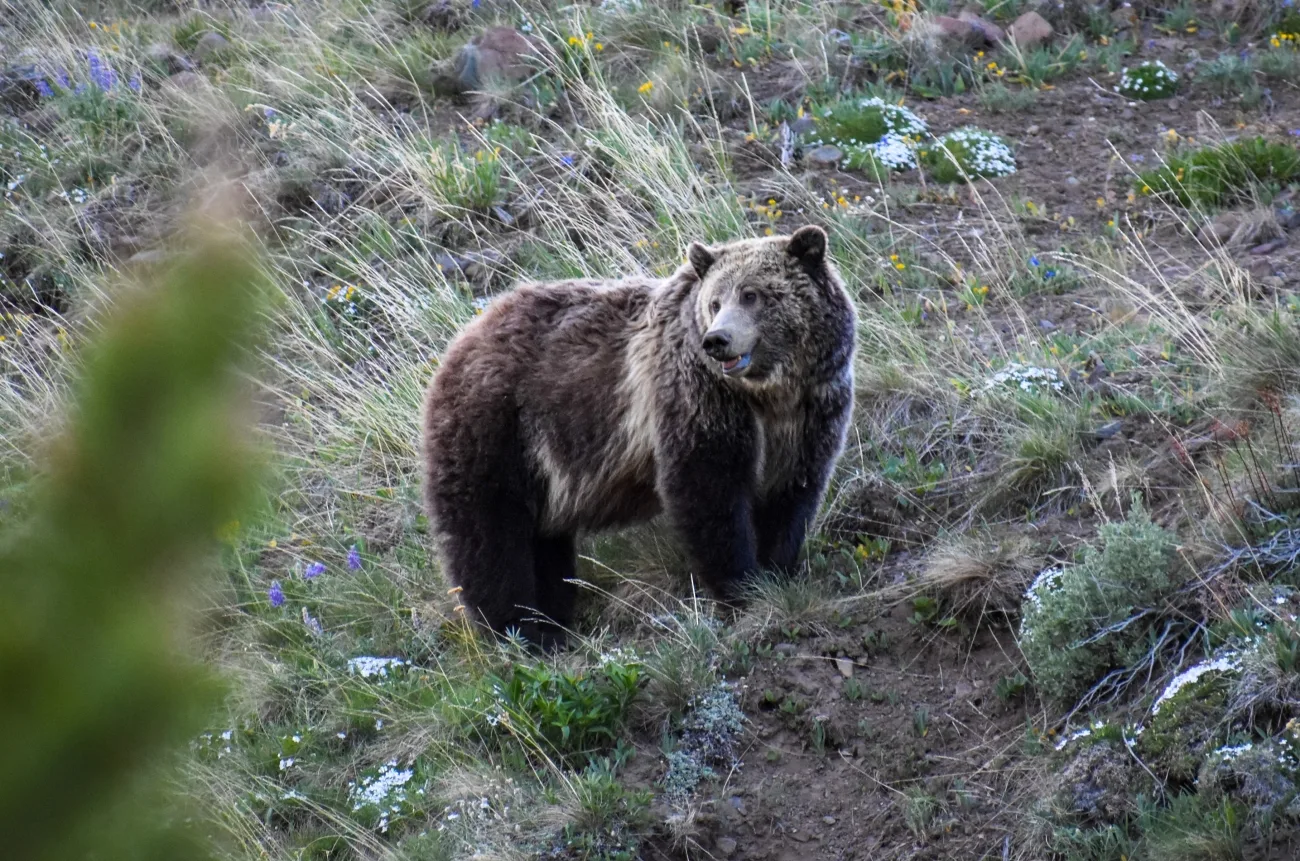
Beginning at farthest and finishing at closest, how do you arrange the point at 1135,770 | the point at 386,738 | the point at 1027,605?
the point at 386,738 → the point at 1027,605 → the point at 1135,770

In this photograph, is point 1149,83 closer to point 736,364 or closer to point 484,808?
point 736,364

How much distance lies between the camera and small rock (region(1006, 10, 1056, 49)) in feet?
31.2

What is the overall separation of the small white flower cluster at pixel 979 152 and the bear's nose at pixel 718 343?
3922 mm

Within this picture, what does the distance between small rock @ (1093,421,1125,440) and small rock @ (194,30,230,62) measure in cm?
882

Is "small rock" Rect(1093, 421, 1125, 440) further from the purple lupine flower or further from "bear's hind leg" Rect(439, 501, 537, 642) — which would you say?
the purple lupine flower

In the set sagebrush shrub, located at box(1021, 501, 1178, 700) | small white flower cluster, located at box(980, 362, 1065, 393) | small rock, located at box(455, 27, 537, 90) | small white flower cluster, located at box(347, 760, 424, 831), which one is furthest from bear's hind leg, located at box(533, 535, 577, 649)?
small rock, located at box(455, 27, 537, 90)

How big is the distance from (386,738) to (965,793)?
7.60 feet

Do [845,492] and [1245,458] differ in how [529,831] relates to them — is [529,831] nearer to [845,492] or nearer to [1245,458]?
[845,492]

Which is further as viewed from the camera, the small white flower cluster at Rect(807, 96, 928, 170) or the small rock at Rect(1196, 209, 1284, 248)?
the small white flower cluster at Rect(807, 96, 928, 170)

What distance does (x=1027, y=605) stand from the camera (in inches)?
176

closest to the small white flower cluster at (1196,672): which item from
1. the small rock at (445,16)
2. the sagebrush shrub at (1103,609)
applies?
the sagebrush shrub at (1103,609)

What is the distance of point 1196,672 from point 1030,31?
6.97 m

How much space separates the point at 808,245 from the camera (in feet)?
17.0

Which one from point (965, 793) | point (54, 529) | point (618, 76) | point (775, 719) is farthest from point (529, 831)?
point (618, 76)
